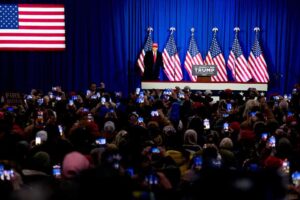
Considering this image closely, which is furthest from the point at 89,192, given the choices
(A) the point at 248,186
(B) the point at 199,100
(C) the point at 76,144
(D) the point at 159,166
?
(B) the point at 199,100

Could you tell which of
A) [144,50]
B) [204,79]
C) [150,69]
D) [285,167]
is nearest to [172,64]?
[150,69]

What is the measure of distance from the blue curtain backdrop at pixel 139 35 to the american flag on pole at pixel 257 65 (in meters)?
0.56

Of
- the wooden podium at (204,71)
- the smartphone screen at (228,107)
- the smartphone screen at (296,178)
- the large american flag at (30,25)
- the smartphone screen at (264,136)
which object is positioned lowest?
the smartphone screen at (296,178)

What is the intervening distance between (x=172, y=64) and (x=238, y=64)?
7.92ft

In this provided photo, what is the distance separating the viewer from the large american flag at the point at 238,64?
19422mm

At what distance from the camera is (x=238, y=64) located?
1962 cm

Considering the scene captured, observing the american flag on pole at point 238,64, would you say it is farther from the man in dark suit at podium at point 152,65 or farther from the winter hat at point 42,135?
the winter hat at point 42,135

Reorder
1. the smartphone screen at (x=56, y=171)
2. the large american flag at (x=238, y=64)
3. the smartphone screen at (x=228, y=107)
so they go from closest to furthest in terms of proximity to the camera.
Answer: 1. the smartphone screen at (x=56, y=171)
2. the smartphone screen at (x=228, y=107)
3. the large american flag at (x=238, y=64)

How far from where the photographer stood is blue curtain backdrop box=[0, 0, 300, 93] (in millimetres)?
19984

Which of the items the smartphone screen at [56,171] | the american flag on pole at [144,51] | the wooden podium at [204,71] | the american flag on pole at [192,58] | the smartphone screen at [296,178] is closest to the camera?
the smartphone screen at [296,178]

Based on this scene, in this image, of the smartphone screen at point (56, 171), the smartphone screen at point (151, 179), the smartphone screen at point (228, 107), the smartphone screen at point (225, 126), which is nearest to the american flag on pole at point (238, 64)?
the smartphone screen at point (228, 107)

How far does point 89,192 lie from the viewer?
269 cm

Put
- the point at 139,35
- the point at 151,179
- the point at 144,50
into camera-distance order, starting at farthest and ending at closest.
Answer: the point at 139,35
the point at 144,50
the point at 151,179

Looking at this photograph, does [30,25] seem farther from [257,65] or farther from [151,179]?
[151,179]
